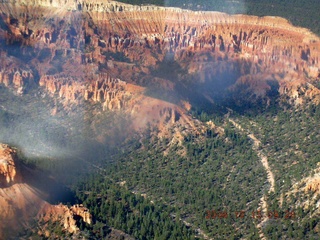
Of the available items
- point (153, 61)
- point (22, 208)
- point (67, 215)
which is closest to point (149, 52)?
point (153, 61)

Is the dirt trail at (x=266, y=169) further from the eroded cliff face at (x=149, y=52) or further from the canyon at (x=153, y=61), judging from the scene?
the eroded cliff face at (x=149, y=52)

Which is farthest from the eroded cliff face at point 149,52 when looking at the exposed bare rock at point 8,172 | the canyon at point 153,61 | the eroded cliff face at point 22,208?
the eroded cliff face at point 22,208

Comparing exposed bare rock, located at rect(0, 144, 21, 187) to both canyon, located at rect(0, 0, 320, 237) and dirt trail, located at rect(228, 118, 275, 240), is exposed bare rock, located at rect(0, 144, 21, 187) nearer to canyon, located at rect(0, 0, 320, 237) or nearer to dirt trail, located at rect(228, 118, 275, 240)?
dirt trail, located at rect(228, 118, 275, 240)

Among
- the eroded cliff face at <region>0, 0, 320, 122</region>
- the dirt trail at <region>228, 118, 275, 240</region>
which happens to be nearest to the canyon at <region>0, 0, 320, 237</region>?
the eroded cliff face at <region>0, 0, 320, 122</region>

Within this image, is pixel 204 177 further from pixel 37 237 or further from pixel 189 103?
pixel 37 237

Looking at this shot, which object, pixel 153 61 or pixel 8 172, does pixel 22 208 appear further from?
pixel 153 61
